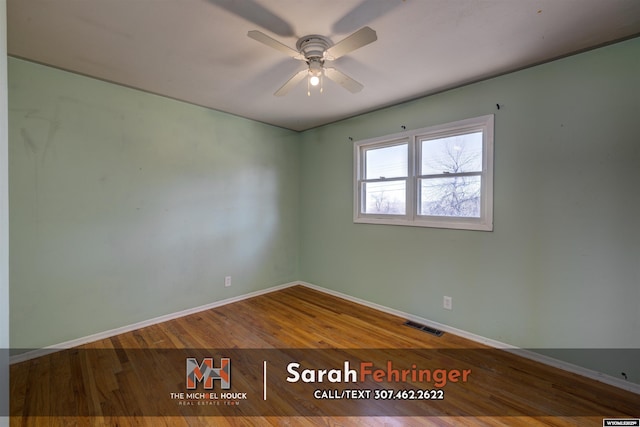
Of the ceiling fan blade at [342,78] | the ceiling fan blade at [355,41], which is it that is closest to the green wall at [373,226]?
the ceiling fan blade at [342,78]

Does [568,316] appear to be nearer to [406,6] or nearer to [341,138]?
[406,6]

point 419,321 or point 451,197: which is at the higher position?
point 451,197

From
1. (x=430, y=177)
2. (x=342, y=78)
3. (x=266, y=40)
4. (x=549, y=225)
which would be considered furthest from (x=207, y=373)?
(x=549, y=225)

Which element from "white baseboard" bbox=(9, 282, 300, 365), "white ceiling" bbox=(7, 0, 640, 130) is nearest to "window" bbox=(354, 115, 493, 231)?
"white ceiling" bbox=(7, 0, 640, 130)

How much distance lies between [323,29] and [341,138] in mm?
2004

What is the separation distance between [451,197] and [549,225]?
2.74ft

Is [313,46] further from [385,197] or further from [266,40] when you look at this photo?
[385,197]

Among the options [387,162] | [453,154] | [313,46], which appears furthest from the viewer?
[387,162]

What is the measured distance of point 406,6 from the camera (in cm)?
159

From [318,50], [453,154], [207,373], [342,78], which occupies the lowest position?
[207,373]

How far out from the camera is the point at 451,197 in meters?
2.80

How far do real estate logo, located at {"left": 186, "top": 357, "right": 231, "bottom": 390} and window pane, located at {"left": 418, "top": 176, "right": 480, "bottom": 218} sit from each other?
96.5 inches

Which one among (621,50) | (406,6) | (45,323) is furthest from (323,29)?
(45,323)

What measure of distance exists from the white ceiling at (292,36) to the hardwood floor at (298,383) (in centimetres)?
250
